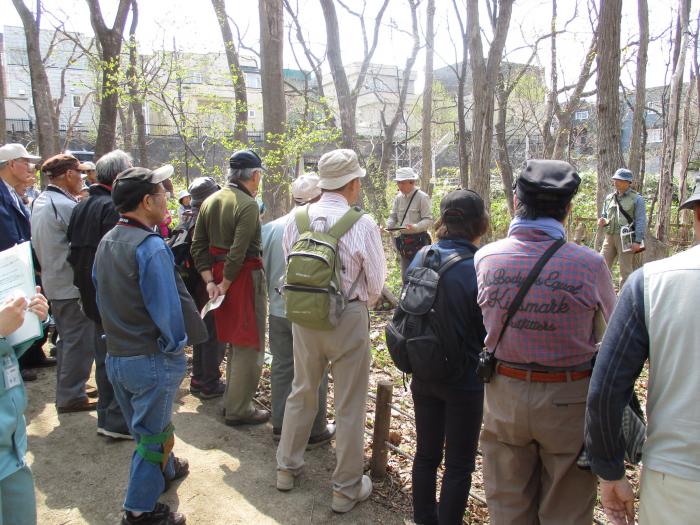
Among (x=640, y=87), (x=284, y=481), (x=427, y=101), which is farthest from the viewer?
(x=427, y=101)

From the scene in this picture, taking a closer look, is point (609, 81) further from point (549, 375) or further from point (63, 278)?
point (63, 278)

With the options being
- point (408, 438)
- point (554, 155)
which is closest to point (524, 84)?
point (554, 155)

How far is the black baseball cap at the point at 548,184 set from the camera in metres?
2.32

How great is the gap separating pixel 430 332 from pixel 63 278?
3.33 m

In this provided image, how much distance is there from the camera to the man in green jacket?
888 centimetres

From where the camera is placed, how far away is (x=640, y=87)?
14977 mm

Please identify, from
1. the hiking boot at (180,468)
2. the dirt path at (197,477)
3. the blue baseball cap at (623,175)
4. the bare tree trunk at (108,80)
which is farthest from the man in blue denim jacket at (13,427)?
the blue baseball cap at (623,175)

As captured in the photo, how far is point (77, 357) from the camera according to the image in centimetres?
452

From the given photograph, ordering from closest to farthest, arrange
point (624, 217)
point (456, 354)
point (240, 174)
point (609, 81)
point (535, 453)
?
point (535, 453), point (456, 354), point (240, 174), point (609, 81), point (624, 217)

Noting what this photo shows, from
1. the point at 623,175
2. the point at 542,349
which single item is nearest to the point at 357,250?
the point at 542,349

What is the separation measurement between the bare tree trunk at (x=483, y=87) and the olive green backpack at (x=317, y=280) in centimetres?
827

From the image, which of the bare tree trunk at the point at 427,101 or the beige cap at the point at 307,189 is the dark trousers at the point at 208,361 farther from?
the bare tree trunk at the point at 427,101

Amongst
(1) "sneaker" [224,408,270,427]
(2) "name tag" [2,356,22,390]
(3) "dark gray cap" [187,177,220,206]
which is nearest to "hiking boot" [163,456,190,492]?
(1) "sneaker" [224,408,270,427]

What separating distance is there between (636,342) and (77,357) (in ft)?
14.2
